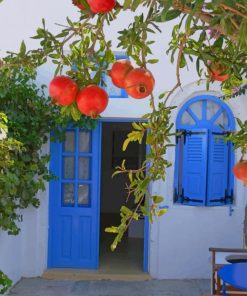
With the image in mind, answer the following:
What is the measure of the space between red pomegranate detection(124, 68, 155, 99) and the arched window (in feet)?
15.3

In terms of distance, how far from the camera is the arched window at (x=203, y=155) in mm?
5906

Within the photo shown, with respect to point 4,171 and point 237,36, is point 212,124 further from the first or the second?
point 237,36

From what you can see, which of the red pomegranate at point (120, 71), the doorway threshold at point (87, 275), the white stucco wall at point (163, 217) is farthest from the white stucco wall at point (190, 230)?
the red pomegranate at point (120, 71)

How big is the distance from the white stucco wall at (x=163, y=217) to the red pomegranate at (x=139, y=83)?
4.66m

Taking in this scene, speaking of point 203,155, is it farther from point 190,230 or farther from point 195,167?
point 190,230

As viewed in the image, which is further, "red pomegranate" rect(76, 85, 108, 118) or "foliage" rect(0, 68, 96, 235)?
"foliage" rect(0, 68, 96, 235)

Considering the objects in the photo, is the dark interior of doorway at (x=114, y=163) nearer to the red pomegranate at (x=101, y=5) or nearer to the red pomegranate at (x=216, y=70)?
the red pomegranate at (x=216, y=70)

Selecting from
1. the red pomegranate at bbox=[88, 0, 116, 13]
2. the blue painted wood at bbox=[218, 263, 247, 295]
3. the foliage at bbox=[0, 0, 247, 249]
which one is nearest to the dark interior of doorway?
the blue painted wood at bbox=[218, 263, 247, 295]

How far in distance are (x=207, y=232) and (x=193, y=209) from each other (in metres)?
0.37

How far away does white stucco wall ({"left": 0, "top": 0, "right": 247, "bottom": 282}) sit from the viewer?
5922 millimetres

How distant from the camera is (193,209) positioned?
5.97 metres

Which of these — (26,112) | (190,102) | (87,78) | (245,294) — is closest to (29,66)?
(87,78)

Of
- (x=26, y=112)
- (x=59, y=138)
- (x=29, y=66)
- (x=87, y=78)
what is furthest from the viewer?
(x=59, y=138)

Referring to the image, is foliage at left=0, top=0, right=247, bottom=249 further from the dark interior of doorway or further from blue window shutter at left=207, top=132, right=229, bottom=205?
the dark interior of doorway
